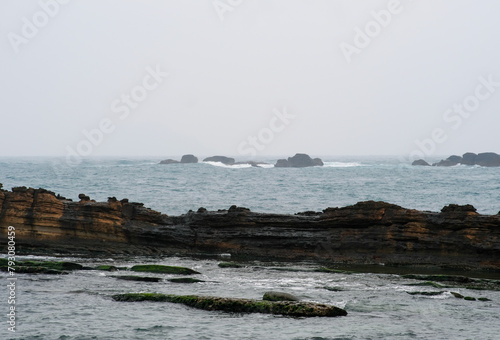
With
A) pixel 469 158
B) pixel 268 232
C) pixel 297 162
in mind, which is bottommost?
pixel 268 232

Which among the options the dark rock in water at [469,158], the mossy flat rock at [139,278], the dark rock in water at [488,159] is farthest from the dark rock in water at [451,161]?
the mossy flat rock at [139,278]

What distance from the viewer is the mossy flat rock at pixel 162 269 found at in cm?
2544

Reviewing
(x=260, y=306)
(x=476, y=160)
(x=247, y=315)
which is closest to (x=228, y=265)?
(x=260, y=306)

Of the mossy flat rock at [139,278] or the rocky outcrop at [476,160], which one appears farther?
the rocky outcrop at [476,160]

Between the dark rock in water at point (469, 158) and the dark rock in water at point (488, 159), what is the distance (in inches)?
51.1

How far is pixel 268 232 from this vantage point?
103 ft

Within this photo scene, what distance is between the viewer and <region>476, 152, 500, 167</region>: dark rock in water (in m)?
182

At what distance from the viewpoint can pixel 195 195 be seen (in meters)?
73.1

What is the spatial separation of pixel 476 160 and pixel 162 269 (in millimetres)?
181972

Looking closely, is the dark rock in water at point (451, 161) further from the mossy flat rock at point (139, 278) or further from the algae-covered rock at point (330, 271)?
the mossy flat rock at point (139, 278)

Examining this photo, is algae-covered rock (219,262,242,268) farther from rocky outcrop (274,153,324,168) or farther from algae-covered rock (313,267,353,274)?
rocky outcrop (274,153,324,168)

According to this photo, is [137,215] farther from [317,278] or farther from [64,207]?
[317,278]

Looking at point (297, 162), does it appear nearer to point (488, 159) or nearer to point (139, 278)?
point (488, 159)

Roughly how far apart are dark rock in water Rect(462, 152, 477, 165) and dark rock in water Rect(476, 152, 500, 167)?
1298 mm
